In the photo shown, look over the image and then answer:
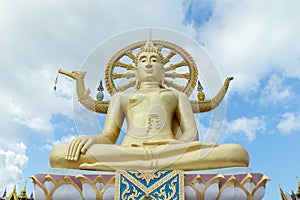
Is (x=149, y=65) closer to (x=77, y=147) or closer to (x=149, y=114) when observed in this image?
(x=149, y=114)

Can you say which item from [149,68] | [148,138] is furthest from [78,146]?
[149,68]

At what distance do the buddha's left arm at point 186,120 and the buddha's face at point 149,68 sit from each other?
52cm

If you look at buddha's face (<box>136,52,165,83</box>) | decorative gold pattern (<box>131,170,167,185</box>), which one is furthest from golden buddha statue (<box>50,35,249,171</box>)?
decorative gold pattern (<box>131,170,167,185</box>)

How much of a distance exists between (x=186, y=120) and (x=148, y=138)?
0.59 meters

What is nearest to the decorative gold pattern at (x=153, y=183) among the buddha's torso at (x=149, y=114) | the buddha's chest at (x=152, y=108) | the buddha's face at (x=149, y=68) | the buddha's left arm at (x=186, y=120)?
the buddha's left arm at (x=186, y=120)

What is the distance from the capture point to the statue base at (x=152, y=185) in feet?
10.7

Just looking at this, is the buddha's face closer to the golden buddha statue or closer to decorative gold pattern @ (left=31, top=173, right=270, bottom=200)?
the golden buddha statue

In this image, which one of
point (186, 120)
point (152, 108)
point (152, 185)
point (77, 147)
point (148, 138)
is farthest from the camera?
point (152, 108)

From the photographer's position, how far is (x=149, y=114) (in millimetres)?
4629

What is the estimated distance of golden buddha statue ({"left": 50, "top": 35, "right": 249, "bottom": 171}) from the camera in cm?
358

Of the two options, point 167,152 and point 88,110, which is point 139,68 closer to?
point 88,110

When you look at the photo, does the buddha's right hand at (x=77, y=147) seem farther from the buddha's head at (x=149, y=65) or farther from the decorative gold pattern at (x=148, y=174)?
the buddha's head at (x=149, y=65)

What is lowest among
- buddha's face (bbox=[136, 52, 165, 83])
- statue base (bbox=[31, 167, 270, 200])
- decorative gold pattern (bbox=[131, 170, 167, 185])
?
statue base (bbox=[31, 167, 270, 200])

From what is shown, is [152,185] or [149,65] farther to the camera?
[149,65]
